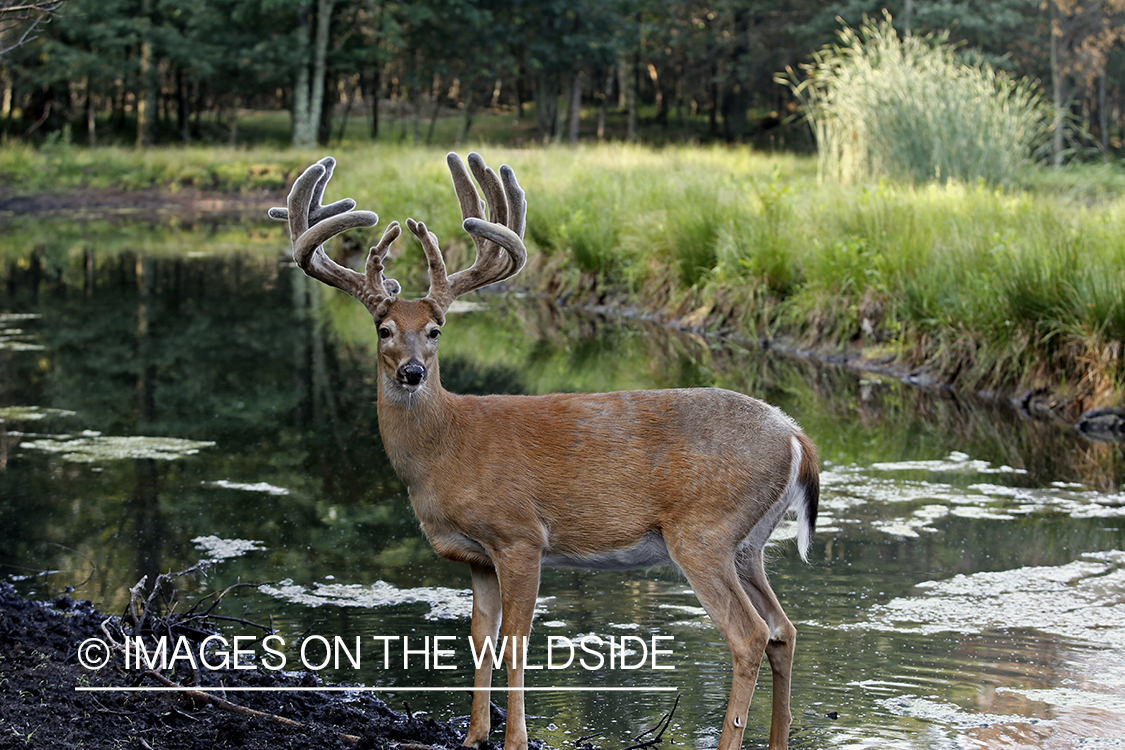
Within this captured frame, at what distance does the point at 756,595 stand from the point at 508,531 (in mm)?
954

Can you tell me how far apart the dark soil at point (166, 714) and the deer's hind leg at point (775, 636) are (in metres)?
1.12

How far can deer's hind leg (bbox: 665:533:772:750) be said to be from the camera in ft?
13.8

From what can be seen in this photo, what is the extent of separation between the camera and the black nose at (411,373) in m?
4.30

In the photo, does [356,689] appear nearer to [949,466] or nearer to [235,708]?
[235,708]

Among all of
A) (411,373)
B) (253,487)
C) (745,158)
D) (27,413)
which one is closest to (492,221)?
(411,373)

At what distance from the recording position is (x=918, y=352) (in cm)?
1279

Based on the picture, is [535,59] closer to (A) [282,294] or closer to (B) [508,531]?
(A) [282,294]

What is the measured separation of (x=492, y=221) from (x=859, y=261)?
9357mm

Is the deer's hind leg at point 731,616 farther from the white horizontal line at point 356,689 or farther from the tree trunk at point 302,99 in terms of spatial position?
the tree trunk at point 302,99

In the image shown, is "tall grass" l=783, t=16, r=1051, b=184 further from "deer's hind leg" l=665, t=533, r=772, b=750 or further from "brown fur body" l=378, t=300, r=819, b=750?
"deer's hind leg" l=665, t=533, r=772, b=750

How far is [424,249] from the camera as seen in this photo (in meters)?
4.68

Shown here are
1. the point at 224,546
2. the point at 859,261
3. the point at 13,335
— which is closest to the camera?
the point at 224,546

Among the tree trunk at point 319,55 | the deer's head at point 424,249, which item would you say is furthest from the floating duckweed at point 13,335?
the tree trunk at point 319,55

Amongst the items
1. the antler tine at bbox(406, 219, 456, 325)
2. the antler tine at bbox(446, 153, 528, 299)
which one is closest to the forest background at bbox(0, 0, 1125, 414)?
the antler tine at bbox(446, 153, 528, 299)
